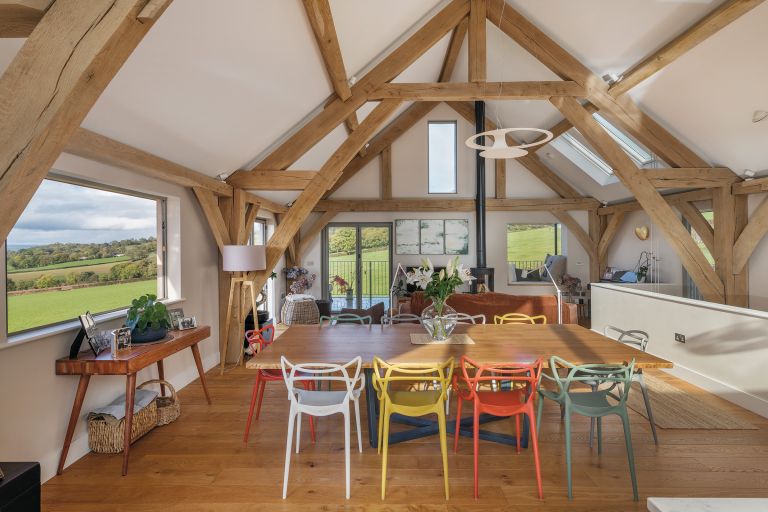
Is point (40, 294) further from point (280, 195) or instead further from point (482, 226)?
point (482, 226)

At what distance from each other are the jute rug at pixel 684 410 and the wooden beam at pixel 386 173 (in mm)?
6163

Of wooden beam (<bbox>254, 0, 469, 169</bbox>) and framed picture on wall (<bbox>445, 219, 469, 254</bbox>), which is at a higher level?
wooden beam (<bbox>254, 0, 469, 169</bbox>)

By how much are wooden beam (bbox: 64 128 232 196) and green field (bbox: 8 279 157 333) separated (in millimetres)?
1000

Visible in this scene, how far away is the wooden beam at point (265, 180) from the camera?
4891 mm

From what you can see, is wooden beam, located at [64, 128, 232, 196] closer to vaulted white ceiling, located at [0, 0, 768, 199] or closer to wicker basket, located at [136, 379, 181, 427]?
vaulted white ceiling, located at [0, 0, 768, 199]

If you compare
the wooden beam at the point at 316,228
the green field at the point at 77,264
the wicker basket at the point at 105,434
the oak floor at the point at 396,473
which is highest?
the wooden beam at the point at 316,228

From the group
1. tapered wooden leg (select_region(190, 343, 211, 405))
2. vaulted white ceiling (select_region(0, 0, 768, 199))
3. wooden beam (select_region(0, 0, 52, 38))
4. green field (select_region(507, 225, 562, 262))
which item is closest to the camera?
wooden beam (select_region(0, 0, 52, 38))

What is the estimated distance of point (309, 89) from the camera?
14.5 ft

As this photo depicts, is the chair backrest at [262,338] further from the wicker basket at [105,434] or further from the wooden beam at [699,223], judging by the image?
the wooden beam at [699,223]

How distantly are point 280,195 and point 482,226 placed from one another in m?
3.83

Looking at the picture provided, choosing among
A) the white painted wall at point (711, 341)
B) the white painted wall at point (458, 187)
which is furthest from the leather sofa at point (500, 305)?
the white painted wall at point (458, 187)

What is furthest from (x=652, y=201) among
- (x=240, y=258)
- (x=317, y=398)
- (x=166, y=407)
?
(x=166, y=407)

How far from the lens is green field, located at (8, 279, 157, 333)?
2.56m

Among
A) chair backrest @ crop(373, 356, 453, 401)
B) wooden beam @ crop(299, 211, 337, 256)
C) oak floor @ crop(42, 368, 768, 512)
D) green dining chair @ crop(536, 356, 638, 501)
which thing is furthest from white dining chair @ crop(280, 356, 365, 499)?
wooden beam @ crop(299, 211, 337, 256)
